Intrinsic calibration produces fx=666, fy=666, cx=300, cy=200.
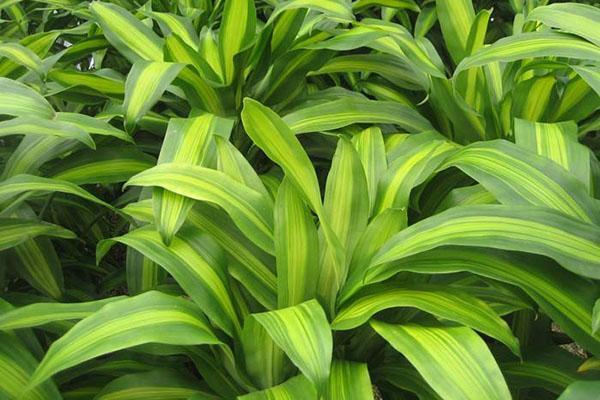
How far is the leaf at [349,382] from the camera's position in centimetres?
74

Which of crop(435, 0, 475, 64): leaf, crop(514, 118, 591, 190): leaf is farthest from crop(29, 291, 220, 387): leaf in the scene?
crop(435, 0, 475, 64): leaf

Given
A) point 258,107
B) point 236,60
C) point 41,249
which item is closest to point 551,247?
point 258,107

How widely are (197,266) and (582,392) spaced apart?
477 mm

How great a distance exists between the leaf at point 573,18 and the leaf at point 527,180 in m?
0.25

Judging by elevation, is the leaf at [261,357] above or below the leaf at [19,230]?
below

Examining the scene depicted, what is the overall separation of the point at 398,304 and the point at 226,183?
0.97 ft

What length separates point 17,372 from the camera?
0.85 meters

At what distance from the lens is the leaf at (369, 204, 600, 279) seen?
747 millimetres

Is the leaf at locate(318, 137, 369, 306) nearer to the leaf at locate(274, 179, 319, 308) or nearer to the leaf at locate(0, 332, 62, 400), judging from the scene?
the leaf at locate(274, 179, 319, 308)

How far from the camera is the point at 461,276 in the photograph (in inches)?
36.6

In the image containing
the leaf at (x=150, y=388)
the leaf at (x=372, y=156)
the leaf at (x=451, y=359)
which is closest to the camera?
the leaf at (x=451, y=359)

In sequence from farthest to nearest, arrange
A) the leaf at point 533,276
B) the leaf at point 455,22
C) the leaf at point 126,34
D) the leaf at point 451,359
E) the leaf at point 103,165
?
1. the leaf at point 455,22
2. the leaf at point 126,34
3. the leaf at point 103,165
4. the leaf at point 533,276
5. the leaf at point 451,359

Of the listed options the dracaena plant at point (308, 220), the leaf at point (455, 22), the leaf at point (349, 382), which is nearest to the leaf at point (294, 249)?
the dracaena plant at point (308, 220)

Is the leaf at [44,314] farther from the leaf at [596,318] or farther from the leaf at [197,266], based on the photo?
the leaf at [596,318]
